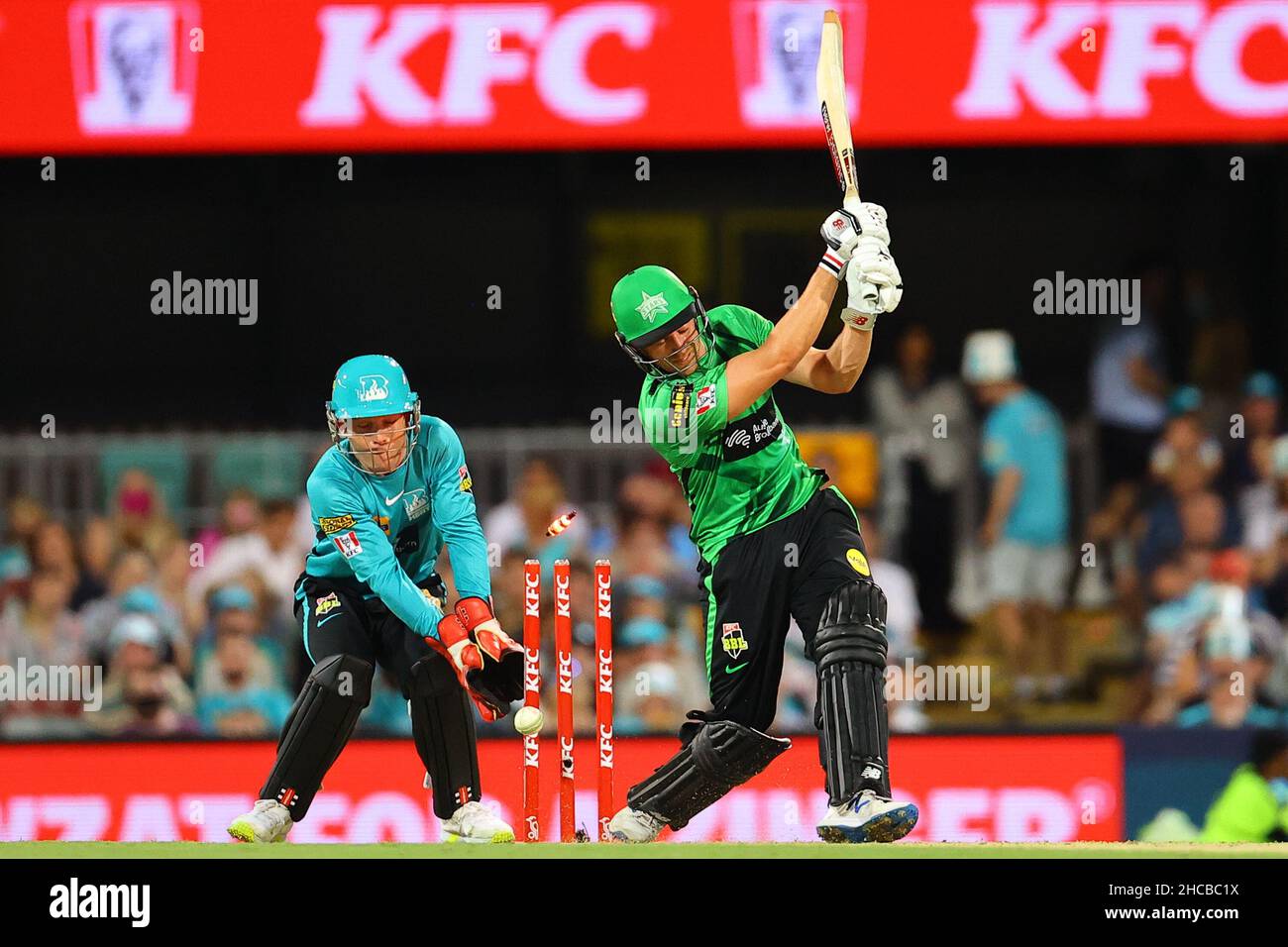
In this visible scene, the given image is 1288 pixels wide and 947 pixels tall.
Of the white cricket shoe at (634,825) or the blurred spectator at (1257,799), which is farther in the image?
the blurred spectator at (1257,799)

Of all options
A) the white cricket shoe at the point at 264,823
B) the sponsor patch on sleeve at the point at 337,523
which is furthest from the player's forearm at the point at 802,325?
the white cricket shoe at the point at 264,823

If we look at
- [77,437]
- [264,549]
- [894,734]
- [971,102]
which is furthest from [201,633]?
[971,102]

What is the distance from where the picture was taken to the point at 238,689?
1094 centimetres

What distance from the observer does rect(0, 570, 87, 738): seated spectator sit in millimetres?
11023

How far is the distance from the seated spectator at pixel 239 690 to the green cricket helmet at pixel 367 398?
3456 mm

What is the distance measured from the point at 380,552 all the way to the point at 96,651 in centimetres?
410

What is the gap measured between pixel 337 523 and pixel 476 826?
110 centimetres

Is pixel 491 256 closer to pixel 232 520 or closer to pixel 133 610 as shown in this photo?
pixel 232 520

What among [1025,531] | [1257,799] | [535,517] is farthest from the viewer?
[1025,531]

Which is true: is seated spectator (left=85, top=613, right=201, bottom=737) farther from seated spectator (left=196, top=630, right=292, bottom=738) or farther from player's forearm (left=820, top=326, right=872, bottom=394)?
player's forearm (left=820, top=326, right=872, bottom=394)

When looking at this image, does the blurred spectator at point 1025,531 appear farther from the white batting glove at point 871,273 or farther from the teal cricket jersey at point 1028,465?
the white batting glove at point 871,273

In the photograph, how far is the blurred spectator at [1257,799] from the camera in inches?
405

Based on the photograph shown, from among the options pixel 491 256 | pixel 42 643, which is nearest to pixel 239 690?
pixel 42 643
